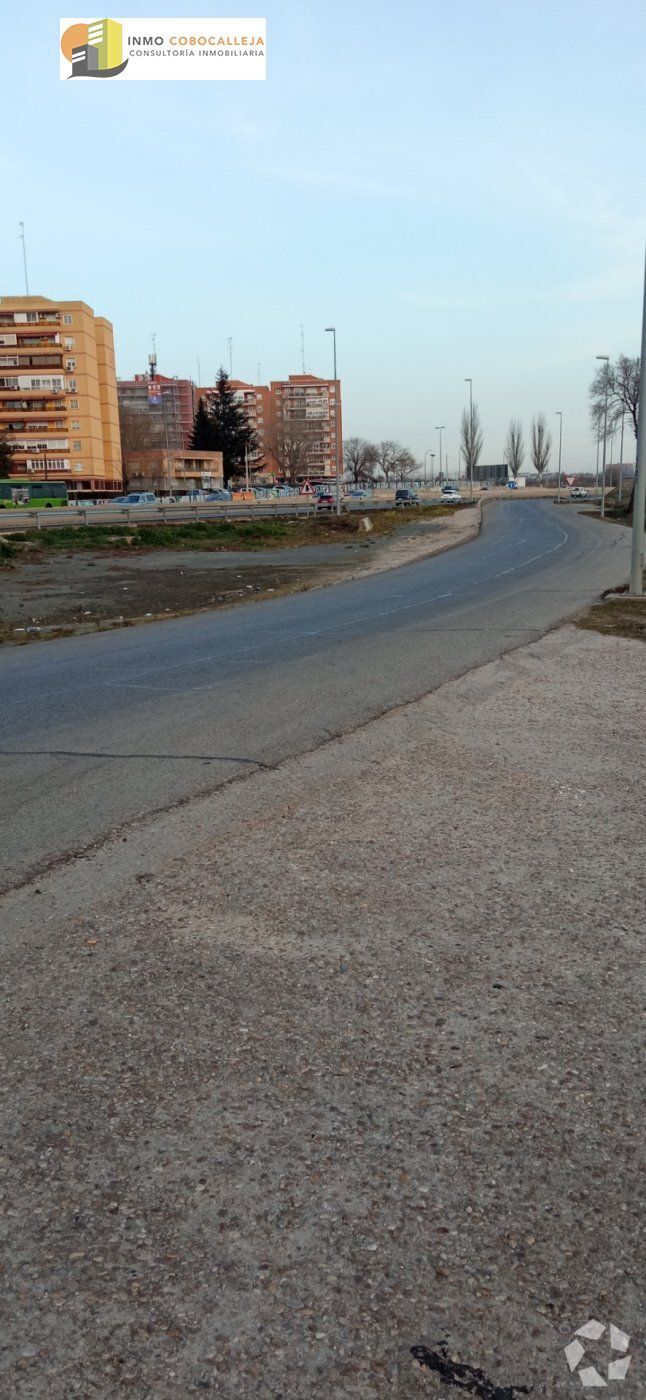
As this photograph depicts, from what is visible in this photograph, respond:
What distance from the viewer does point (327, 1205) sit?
2.72 meters

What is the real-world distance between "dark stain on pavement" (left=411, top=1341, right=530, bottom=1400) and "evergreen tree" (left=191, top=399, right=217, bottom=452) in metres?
131

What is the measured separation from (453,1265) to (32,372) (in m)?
106

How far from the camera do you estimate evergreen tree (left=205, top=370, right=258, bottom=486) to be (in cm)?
12730

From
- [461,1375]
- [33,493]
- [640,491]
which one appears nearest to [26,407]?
[33,493]

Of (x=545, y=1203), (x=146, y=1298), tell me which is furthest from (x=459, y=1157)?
(x=146, y=1298)

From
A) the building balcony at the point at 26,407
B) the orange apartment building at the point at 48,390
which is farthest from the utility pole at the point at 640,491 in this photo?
the building balcony at the point at 26,407

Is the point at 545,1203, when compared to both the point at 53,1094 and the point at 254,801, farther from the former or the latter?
the point at 254,801

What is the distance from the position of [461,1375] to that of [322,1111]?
1005mm

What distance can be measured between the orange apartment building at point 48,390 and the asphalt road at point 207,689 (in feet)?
278

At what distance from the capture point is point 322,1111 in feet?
10.3

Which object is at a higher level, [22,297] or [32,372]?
[22,297]

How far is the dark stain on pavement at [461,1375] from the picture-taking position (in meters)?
2.16

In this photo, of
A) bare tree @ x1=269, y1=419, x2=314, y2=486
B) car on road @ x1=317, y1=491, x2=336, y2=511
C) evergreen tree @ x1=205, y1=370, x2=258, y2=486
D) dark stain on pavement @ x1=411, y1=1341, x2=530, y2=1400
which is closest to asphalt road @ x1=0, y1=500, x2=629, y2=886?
dark stain on pavement @ x1=411, y1=1341, x2=530, y2=1400

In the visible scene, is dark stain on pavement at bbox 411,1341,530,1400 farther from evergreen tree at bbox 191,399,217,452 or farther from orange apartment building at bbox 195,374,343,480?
orange apartment building at bbox 195,374,343,480
